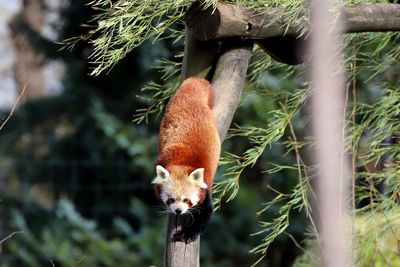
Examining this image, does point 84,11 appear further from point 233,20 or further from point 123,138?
point 233,20

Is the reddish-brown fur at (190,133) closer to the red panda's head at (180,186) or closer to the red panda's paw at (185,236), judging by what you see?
the red panda's head at (180,186)

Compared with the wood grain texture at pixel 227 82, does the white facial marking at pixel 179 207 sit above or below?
below

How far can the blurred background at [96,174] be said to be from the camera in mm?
7262

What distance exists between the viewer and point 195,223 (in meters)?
2.82

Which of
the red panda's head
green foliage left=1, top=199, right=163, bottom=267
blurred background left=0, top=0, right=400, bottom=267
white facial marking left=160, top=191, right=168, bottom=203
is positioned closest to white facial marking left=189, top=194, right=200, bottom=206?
the red panda's head

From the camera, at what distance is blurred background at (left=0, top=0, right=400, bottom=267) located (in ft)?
23.8

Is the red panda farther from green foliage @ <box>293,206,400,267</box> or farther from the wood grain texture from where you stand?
green foliage @ <box>293,206,400,267</box>

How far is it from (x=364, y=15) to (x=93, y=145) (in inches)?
198

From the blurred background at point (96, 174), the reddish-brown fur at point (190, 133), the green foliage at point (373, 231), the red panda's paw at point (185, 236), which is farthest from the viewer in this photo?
the blurred background at point (96, 174)

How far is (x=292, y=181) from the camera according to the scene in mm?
7129

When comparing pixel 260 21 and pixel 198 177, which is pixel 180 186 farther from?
pixel 260 21

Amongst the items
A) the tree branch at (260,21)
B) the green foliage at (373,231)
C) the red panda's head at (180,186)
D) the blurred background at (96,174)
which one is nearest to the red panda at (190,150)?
the red panda's head at (180,186)

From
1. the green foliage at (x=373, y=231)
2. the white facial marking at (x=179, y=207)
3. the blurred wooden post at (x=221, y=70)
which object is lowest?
the green foliage at (x=373, y=231)

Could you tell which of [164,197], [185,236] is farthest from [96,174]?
[185,236]
